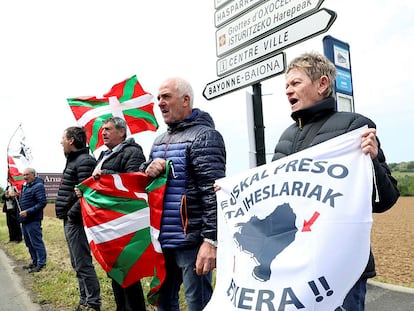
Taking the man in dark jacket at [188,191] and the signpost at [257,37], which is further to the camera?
the signpost at [257,37]

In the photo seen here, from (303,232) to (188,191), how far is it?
Answer: 3.53ft

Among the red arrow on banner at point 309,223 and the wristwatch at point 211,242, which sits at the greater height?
the red arrow on banner at point 309,223

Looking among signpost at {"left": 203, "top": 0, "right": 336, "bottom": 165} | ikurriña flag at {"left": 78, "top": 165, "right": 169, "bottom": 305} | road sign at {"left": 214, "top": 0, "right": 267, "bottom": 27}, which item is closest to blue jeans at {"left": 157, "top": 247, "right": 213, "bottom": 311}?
ikurriña flag at {"left": 78, "top": 165, "right": 169, "bottom": 305}

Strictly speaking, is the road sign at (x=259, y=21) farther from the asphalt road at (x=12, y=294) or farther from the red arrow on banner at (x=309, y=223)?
the asphalt road at (x=12, y=294)

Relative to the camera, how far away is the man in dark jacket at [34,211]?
7922 mm

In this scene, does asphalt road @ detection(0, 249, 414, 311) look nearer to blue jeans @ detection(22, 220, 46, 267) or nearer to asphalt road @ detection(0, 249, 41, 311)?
asphalt road @ detection(0, 249, 41, 311)

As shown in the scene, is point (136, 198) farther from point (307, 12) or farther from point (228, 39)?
point (307, 12)

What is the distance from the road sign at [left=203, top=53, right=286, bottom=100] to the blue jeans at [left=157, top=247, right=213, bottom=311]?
5.35ft

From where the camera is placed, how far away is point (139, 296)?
4121 mm

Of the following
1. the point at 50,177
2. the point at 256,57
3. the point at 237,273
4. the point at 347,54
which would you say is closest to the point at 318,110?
the point at 237,273

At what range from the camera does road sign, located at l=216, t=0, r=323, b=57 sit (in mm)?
3371

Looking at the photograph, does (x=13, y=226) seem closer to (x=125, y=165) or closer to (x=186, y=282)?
(x=125, y=165)

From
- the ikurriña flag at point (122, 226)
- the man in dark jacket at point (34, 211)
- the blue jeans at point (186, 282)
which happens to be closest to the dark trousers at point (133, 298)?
the ikurriña flag at point (122, 226)

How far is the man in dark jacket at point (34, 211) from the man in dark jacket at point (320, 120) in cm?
661
